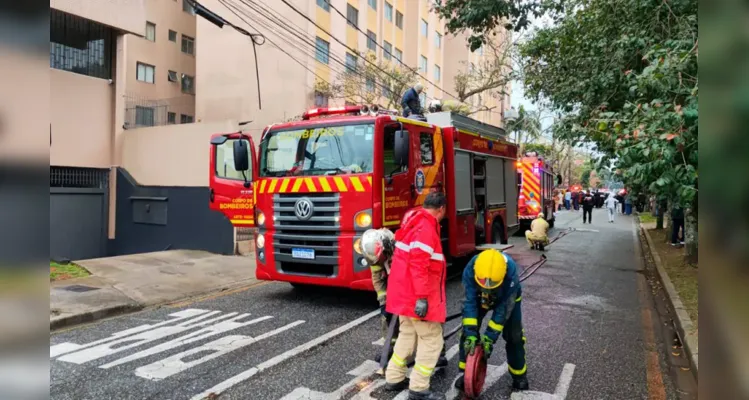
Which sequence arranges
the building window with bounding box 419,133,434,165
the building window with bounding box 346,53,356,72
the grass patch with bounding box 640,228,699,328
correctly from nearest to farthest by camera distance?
the grass patch with bounding box 640,228,699,328 → the building window with bounding box 419,133,434,165 → the building window with bounding box 346,53,356,72

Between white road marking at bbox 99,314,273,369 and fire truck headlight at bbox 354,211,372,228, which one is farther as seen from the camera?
fire truck headlight at bbox 354,211,372,228

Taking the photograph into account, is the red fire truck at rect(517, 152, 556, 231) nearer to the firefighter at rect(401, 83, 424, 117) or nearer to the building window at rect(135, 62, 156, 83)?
the firefighter at rect(401, 83, 424, 117)

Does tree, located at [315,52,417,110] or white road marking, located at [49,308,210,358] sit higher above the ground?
tree, located at [315,52,417,110]

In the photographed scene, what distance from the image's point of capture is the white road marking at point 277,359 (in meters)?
4.09

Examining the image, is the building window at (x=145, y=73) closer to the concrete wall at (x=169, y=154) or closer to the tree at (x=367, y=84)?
the tree at (x=367, y=84)

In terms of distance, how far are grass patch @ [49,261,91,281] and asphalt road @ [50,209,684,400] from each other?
8.57ft

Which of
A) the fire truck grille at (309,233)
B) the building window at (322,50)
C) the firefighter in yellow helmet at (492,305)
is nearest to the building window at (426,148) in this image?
the fire truck grille at (309,233)

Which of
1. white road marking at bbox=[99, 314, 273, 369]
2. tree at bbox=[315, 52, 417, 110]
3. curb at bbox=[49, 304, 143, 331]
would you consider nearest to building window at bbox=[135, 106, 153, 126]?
tree at bbox=[315, 52, 417, 110]

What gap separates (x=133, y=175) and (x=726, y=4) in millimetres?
15998

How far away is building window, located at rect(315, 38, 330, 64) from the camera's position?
72.2 ft

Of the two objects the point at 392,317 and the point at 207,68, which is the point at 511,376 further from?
the point at 207,68

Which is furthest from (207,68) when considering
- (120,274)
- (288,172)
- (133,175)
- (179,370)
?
(179,370)

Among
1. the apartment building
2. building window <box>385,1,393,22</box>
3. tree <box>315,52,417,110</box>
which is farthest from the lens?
building window <box>385,1,393,22</box>

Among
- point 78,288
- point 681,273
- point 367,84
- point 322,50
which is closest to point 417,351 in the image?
point 78,288
